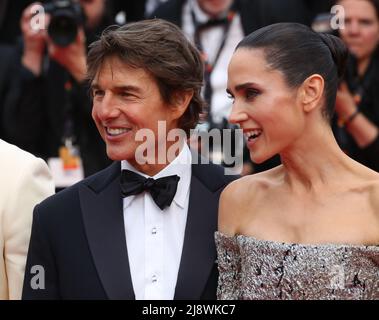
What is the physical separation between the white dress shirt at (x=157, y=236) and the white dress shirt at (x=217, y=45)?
1.30m

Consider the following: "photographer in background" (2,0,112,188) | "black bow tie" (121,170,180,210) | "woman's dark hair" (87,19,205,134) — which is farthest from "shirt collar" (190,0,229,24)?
"black bow tie" (121,170,180,210)

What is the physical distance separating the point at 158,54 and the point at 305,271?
0.85m

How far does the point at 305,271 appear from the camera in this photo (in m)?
2.44

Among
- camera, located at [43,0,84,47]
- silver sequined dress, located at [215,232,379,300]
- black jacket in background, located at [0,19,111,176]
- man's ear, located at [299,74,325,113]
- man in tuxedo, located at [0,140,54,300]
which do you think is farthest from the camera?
black jacket in background, located at [0,19,111,176]

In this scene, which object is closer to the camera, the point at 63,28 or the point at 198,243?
the point at 198,243

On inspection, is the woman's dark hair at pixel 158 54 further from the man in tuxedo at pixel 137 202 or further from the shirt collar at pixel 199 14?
the shirt collar at pixel 199 14

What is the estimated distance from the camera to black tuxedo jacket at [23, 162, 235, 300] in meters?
2.64

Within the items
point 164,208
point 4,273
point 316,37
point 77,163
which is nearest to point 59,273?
point 4,273

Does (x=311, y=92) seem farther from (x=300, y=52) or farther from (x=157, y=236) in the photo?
(x=157, y=236)

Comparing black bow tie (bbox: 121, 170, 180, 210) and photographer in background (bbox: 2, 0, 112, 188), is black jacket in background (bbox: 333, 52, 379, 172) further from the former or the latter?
black bow tie (bbox: 121, 170, 180, 210)

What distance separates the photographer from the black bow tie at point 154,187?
275cm

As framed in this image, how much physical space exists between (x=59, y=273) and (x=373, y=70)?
2.20 m

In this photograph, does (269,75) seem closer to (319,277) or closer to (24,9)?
(319,277)

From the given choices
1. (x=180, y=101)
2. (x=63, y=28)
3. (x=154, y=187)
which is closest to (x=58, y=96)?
(x=63, y=28)
